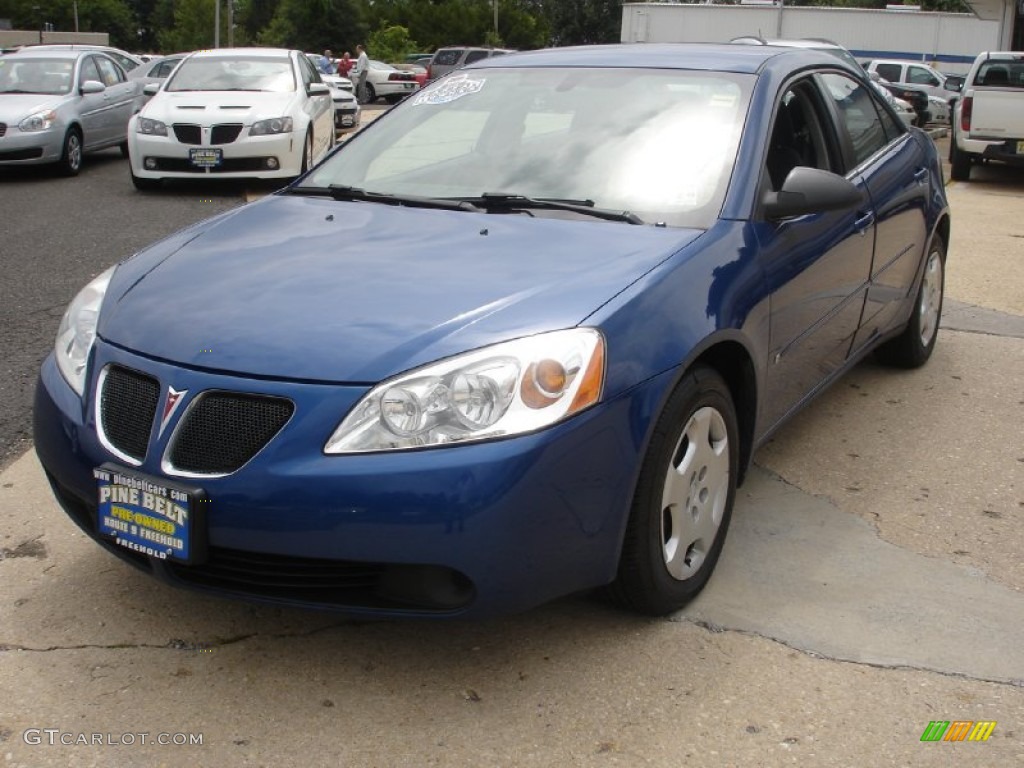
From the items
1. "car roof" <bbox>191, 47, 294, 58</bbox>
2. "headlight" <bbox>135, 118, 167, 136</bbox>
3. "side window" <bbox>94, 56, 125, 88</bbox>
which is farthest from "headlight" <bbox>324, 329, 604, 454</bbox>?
"side window" <bbox>94, 56, 125, 88</bbox>

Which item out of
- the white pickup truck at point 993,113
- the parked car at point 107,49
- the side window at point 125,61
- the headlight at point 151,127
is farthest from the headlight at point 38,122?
the white pickup truck at point 993,113

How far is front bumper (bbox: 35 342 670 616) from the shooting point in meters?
2.67

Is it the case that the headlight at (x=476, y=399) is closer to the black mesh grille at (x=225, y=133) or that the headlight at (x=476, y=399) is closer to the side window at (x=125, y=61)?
the black mesh grille at (x=225, y=133)

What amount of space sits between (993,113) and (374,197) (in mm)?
12534

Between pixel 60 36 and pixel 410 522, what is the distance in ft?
220

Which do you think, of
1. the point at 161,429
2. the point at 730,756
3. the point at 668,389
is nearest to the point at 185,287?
the point at 161,429

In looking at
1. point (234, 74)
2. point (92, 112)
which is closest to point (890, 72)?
point (234, 74)

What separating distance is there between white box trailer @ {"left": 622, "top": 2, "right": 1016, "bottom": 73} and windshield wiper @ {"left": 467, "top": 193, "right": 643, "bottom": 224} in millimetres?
37250

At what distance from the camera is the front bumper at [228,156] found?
1179 cm

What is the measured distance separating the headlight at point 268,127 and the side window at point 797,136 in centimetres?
821

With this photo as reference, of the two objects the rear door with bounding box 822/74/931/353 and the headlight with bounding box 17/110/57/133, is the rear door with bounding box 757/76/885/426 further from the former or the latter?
the headlight with bounding box 17/110/57/133

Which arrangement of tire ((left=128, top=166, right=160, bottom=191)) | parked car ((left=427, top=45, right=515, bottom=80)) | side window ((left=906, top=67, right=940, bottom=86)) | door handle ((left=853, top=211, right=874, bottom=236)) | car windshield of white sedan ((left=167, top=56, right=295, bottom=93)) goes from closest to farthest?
door handle ((left=853, top=211, right=874, bottom=236)) < tire ((left=128, top=166, right=160, bottom=191)) < car windshield of white sedan ((left=167, top=56, right=295, bottom=93)) < side window ((left=906, top=67, right=940, bottom=86)) < parked car ((left=427, top=45, right=515, bottom=80))

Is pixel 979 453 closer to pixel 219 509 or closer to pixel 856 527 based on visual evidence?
pixel 856 527

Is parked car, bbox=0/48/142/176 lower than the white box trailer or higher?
lower
